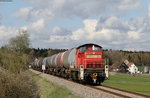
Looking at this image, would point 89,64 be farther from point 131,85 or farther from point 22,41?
point 22,41

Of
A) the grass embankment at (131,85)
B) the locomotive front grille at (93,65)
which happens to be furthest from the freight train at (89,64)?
the grass embankment at (131,85)

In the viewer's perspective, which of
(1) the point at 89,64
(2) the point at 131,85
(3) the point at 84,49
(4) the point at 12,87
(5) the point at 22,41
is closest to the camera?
(4) the point at 12,87

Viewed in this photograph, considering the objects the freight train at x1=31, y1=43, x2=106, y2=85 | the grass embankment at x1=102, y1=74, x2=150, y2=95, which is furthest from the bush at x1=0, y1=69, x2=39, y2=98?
the freight train at x1=31, y1=43, x2=106, y2=85

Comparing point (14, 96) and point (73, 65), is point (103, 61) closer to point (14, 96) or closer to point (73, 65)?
point (73, 65)

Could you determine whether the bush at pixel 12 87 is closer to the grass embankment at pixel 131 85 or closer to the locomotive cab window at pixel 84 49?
the grass embankment at pixel 131 85

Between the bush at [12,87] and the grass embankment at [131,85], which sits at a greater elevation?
the bush at [12,87]

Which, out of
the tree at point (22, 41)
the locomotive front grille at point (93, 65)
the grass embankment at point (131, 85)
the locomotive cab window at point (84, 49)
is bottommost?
the grass embankment at point (131, 85)

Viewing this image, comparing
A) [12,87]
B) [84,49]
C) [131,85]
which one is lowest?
[131,85]

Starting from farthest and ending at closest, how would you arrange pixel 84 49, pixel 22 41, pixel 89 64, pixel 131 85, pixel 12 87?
pixel 22 41
pixel 131 85
pixel 84 49
pixel 89 64
pixel 12 87

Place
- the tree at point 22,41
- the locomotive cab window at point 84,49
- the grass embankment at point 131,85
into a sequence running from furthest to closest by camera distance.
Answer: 1. the tree at point 22,41
2. the locomotive cab window at point 84,49
3. the grass embankment at point 131,85

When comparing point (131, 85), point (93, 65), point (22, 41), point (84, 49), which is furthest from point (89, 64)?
point (22, 41)

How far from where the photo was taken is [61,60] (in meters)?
45.4

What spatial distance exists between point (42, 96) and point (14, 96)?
5.97 metres

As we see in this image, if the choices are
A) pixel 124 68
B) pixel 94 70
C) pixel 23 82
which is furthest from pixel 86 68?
pixel 124 68
